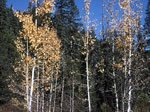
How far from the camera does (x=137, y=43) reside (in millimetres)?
4113

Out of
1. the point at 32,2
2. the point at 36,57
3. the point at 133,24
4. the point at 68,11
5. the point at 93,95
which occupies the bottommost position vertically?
the point at 93,95

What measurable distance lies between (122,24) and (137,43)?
781 millimetres

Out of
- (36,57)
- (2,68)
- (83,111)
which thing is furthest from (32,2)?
(83,111)

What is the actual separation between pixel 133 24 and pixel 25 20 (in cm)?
326

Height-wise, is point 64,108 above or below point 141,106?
below

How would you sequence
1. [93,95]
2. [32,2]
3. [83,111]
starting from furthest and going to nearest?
[93,95] < [83,111] < [32,2]

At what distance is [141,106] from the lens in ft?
31.9

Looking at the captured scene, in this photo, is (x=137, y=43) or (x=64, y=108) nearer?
(x=137, y=43)

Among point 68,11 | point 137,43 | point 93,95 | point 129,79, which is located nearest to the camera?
point 129,79

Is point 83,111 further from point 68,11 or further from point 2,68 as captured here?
point 68,11

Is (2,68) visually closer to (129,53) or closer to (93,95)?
(93,95)

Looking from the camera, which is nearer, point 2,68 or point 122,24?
point 122,24

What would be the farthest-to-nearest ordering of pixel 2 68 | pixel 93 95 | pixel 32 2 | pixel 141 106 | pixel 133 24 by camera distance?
pixel 93 95
pixel 2 68
pixel 141 106
pixel 32 2
pixel 133 24

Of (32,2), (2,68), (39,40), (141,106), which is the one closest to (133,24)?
(39,40)
